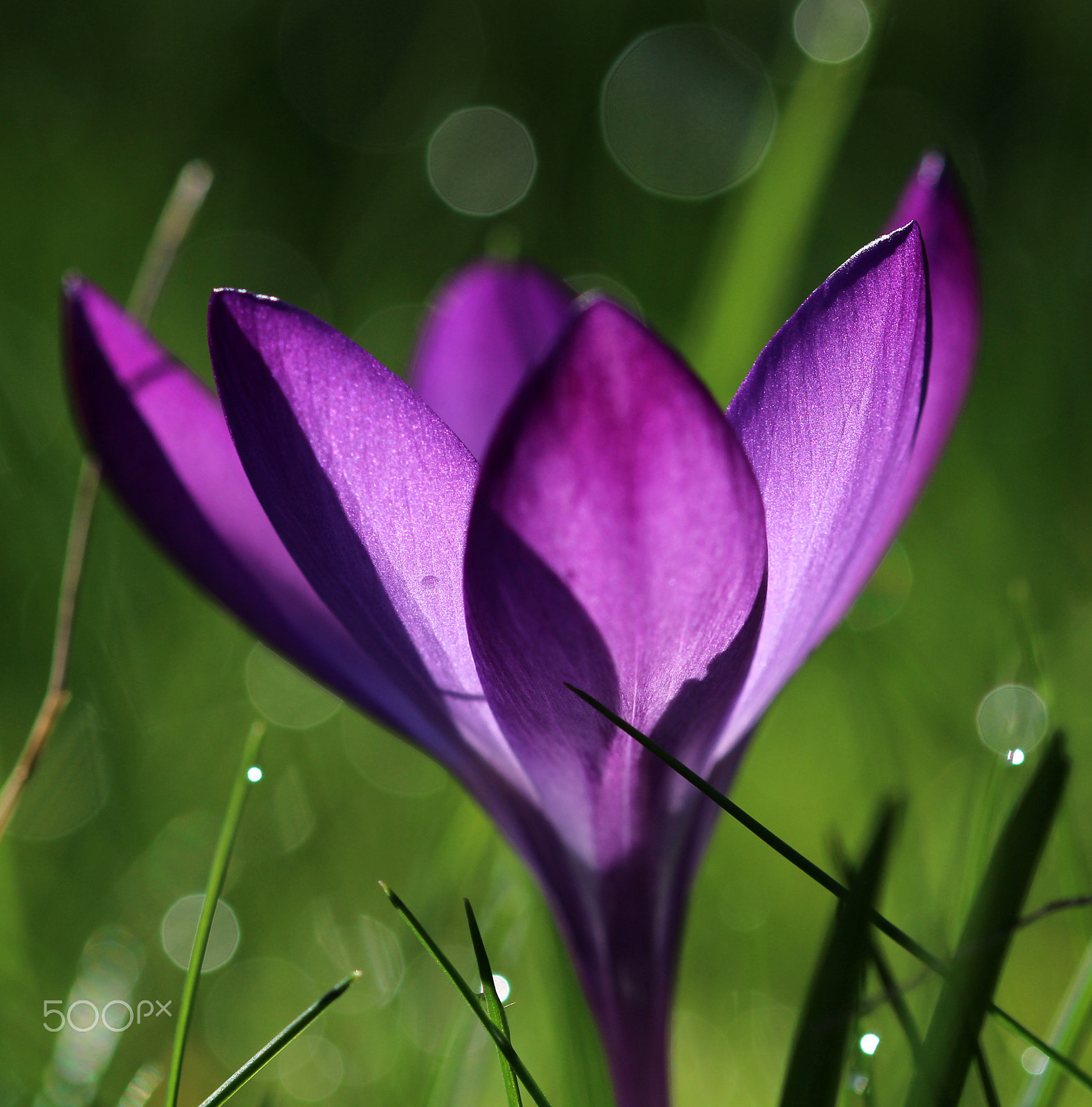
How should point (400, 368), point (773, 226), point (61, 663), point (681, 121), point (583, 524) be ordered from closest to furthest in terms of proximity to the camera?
point (583, 524), point (61, 663), point (773, 226), point (400, 368), point (681, 121)

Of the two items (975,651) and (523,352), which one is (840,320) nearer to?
(523,352)

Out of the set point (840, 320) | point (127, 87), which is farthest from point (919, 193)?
point (127, 87)

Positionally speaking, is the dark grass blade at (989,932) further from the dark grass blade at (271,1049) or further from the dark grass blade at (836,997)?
the dark grass blade at (271,1049)

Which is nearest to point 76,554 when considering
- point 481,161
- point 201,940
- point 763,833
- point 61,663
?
point 61,663

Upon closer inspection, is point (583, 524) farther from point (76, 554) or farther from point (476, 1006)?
point (76, 554)

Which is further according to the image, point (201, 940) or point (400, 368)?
point (400, 368)

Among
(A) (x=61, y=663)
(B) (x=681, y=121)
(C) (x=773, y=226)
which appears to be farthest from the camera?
(B) (x=681, y=121)

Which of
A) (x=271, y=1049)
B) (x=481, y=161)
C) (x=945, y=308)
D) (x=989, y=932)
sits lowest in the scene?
(x=271, y=1049)
